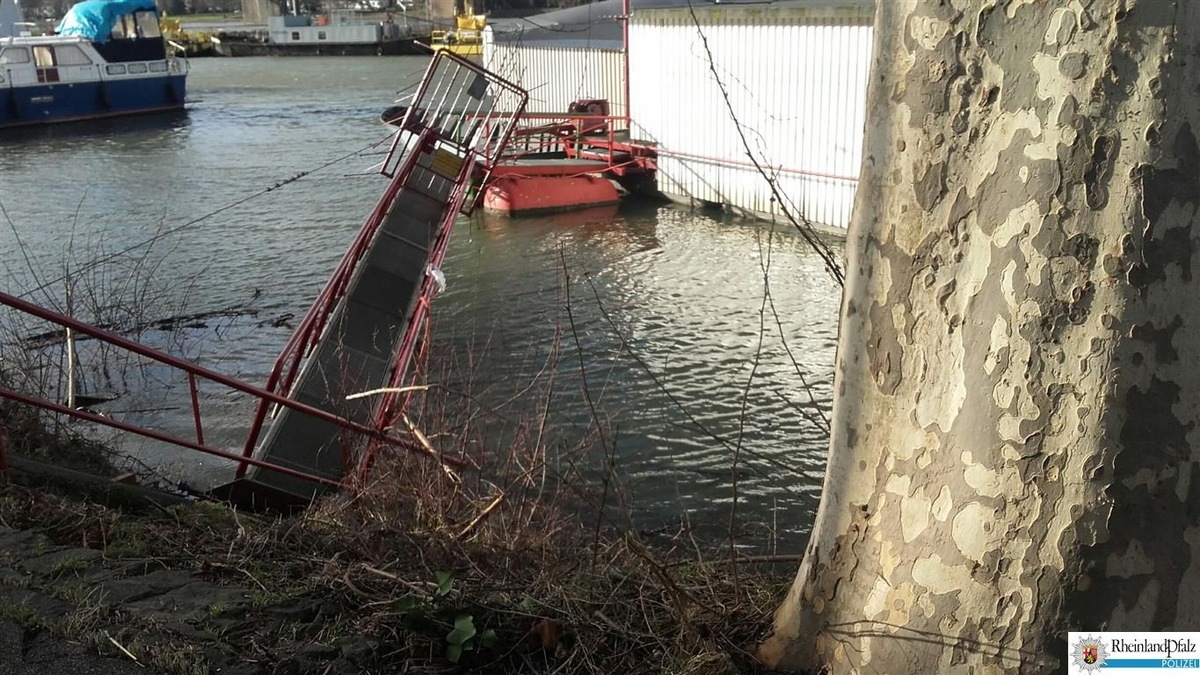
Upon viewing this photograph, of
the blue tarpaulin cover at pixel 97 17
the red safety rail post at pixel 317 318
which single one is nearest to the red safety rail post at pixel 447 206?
the red safety rail post at pixel 317 318

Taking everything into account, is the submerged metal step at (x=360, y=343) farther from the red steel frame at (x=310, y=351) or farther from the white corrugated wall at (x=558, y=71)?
the white corrugated wall at (x=558, y=71)

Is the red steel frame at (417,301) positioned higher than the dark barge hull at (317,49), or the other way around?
the dark barge hull at (317,49)

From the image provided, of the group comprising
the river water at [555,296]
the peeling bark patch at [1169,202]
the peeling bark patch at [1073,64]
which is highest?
the peeling bark patch at [1073,64]

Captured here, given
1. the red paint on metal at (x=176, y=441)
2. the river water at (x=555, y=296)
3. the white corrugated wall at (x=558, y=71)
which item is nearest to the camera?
the red paint on metal at (x=176, y=441)

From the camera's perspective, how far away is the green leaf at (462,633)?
3.12 meters

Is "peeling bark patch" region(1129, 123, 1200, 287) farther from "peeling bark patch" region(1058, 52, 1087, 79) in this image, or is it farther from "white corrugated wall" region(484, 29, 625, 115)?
"white corrugated wall" region(484, 29, 625, 115)

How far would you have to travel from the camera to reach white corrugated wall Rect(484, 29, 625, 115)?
23000 mm

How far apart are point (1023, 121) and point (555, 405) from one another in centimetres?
758

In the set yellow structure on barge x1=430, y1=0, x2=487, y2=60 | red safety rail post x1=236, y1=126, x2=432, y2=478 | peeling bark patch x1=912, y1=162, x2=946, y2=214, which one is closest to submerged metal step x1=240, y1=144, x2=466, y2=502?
red safety rail post x1=236, y1=126, x2=432, y2=478

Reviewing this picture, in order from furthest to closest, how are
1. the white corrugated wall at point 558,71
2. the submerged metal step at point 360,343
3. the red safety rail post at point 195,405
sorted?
the white corrugated wall at point 558,71 < the submerged metal step at point 360,343 < the red safety rail post at point 195,405

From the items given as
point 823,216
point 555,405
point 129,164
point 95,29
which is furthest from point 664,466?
point 95,29

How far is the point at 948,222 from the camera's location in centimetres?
223

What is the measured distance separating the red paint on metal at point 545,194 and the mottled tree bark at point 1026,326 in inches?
644

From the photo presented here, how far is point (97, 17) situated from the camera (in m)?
37.6
